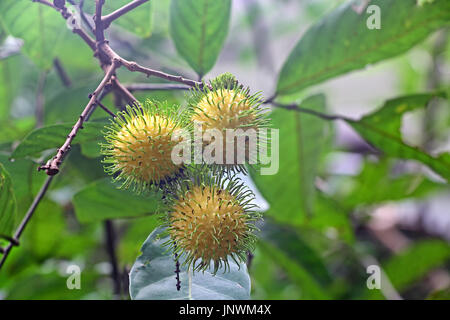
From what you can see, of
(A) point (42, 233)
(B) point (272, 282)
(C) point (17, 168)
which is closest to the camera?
(C) point (17, 168)

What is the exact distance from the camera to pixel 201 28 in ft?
2.56

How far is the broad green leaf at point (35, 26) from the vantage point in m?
0.73

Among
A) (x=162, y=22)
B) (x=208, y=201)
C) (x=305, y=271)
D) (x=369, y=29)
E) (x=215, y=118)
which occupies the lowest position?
(x=305, y=271)

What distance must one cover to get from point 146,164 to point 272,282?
→ 992 mm

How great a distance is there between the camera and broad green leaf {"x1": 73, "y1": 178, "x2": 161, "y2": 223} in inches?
27.6

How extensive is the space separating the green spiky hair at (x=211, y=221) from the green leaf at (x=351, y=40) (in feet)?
1.27

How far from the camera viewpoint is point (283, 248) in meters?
1.07

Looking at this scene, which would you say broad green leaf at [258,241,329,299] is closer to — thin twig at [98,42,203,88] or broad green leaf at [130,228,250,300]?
broad green leaf at [130,228,250,300]

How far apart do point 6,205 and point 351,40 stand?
743mm

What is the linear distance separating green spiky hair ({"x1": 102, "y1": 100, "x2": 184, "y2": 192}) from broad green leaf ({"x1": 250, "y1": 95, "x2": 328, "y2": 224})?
37 centimetres

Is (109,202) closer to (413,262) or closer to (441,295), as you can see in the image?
(441,295)

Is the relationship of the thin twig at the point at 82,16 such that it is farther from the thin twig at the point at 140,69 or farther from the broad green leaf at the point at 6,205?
the broad green leaf at the point at 6,205
